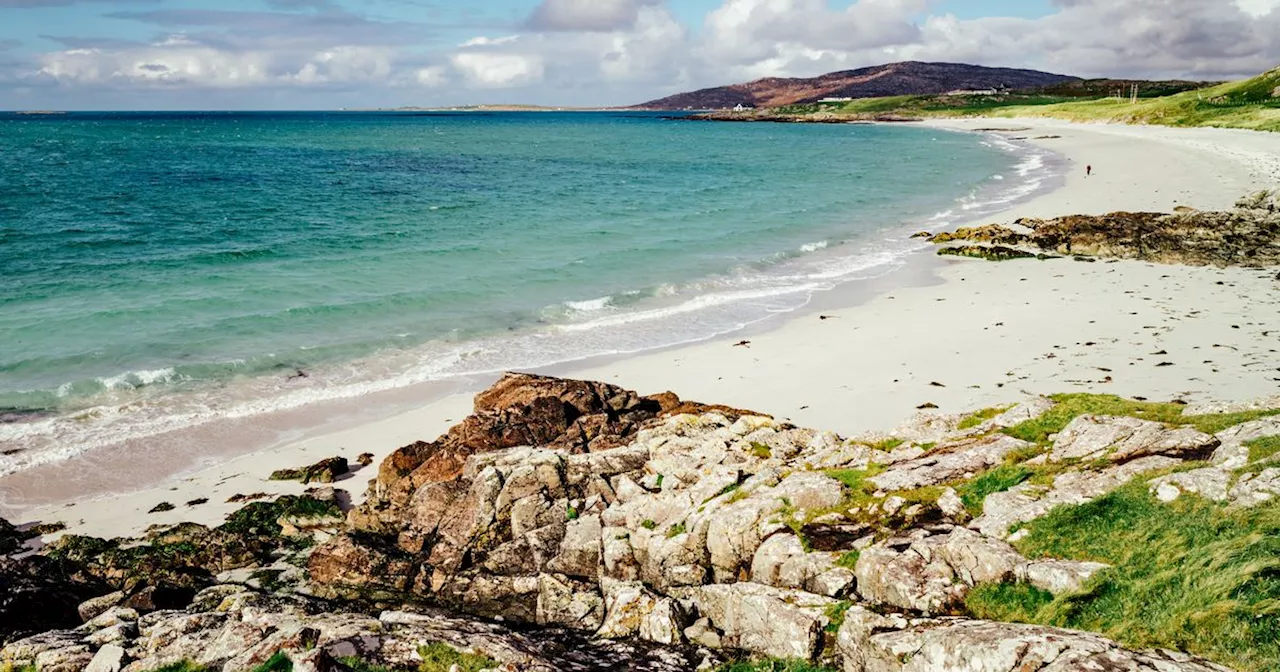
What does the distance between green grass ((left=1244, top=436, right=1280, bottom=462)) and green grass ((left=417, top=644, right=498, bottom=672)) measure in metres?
10.5

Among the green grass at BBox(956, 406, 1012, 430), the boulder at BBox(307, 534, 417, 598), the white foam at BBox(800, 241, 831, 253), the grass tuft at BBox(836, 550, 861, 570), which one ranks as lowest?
the boulder at BBox(307, 534, 417, 598)

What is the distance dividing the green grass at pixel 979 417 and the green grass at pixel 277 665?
12.8 meters

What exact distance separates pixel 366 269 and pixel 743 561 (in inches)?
1414

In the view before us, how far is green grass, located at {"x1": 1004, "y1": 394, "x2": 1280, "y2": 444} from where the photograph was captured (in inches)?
489

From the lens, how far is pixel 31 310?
110ft

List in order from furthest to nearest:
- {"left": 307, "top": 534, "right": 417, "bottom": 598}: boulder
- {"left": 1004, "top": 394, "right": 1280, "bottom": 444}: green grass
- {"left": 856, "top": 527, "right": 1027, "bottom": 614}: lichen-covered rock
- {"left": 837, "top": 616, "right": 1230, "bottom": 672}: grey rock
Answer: {"left": 307, "top": 534, "right": 417, "bottom": 598}: boulder → {"left": 1004, "top": 394, "right": 1280, "bottom": 444}: green grass → {"left": 856, "top": 527, "right": 1027, "bottom": 614}: lichen-covered rock → {"left": 837, "top": 616, "right": 1230, "bottom": 672}: grey rock

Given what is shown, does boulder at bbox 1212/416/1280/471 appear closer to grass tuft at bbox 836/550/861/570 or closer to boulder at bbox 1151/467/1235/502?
boulder at bbox 1151/467/1235/502

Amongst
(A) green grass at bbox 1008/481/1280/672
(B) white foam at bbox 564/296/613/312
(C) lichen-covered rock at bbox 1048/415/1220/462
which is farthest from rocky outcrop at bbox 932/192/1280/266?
(A) green grass at bbox 1008/481/1280/672

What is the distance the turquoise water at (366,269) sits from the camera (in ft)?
89.0

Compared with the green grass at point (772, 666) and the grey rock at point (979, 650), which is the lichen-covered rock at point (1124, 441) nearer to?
the grey rock at point (979, 650)

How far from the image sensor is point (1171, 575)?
27.3 ft

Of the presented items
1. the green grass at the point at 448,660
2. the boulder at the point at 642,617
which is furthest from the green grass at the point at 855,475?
the green grass at the point at 448,660

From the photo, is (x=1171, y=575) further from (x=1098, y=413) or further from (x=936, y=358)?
(x=936, y=358)

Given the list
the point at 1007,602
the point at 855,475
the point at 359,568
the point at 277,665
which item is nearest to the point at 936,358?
the point at 855,475
